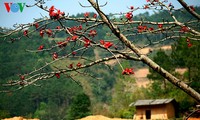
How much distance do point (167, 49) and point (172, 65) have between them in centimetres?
9306

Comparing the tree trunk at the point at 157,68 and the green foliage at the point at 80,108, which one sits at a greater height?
the tree trunk at the point at 157,68

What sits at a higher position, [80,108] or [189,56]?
[189,56]

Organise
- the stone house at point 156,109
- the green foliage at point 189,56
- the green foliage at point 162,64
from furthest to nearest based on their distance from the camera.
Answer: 1. the green foliage at point 162,64
2. the green foliage at point 189,56
3. the stone house at point 156,109

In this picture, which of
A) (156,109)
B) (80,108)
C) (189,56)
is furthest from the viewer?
(80,108)

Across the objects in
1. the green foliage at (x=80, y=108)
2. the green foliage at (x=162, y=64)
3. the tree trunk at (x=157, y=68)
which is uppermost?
the tree trunk at (x=157, y=68)

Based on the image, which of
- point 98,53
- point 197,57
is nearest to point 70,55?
point 197,57

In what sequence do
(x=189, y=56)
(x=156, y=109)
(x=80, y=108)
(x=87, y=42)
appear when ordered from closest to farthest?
(x=87, y=42) < (x=156, y=109) < (x=189, y=56) < (x=80, y=108)

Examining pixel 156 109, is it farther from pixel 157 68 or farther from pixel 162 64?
pixel 157 68

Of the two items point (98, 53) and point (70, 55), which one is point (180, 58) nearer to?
Answer: point (70, 55)

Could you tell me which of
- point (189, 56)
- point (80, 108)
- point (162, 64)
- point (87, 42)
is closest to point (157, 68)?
point (87, 42)

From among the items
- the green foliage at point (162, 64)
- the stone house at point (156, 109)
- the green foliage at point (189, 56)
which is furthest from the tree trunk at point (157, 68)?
the green foliage at point (162, 64)

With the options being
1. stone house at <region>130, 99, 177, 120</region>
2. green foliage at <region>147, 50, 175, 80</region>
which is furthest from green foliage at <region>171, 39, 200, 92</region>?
stone house at <region>130, 99, 177, 120</region>

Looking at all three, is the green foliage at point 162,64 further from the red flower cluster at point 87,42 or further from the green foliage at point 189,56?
the red flower cluster at point 87,42

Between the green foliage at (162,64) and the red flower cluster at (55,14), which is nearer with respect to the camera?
the red flower cluster at (55,14)
